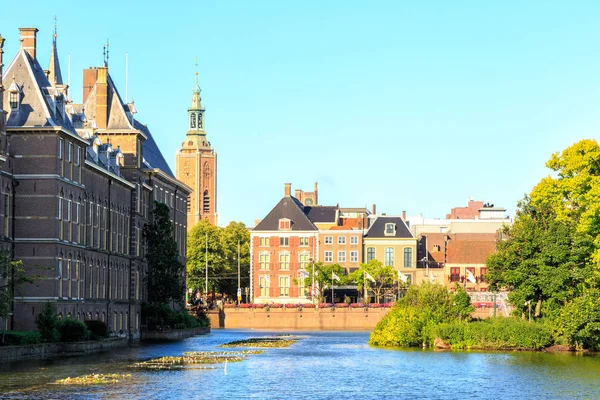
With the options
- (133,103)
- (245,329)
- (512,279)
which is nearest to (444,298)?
(512,279)

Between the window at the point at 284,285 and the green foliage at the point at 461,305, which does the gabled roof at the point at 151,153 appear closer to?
the green foliage at the point at 461,305

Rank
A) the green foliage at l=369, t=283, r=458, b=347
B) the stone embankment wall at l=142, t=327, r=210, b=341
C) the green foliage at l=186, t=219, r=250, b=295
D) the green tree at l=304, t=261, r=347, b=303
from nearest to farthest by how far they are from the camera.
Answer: the green foliage at l=369, t=283, r=458, b=347 → the stone embankment wall at l=142, t=327, r=210, b=341 → the green tree at l=304, t=261, r=347, b=303 → the green foliage at l=186, t=219, r=250, b=295

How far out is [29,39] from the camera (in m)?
79.8

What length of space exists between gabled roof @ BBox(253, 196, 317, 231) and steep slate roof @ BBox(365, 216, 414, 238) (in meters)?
7.57

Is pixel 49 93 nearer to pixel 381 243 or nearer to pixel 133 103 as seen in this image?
pixel 133 103

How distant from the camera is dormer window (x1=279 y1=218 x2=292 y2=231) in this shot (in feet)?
520

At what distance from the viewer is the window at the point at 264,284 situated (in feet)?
517

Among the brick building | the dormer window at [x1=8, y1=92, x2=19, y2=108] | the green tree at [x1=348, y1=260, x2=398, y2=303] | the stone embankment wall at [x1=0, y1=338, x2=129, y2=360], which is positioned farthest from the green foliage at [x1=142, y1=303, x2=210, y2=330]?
the green tree at [x1=348, y1=260, x2=398, y2=303]

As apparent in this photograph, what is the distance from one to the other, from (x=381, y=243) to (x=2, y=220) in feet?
304

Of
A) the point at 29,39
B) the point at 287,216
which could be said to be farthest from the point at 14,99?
the point at 287,216

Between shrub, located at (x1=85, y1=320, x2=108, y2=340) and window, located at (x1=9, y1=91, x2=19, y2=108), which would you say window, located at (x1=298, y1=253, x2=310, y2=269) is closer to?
shrub, located at (x1=85, y1=320, x2=108, y2=340)

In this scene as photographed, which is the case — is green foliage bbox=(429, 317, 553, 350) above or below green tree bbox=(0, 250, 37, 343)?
below

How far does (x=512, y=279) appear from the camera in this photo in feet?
258

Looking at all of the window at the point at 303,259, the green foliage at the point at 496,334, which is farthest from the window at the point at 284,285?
the green foliage at the point at 496,334
